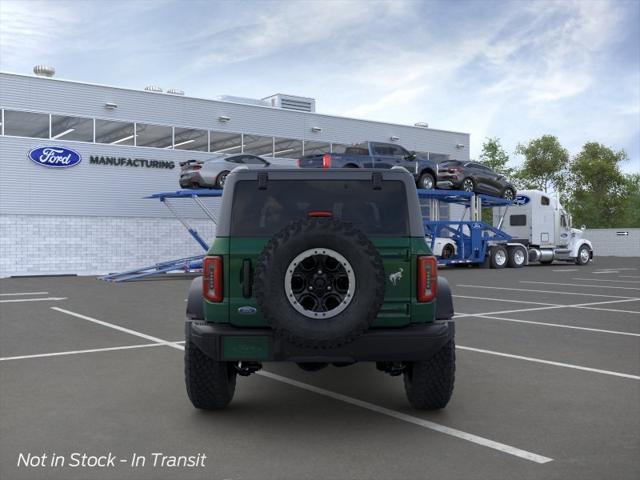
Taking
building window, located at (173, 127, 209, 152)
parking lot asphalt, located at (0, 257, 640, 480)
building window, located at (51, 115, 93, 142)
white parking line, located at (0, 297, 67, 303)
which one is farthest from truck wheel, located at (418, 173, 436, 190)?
parking lot asphalt, located at (0, 257, 640, 480)

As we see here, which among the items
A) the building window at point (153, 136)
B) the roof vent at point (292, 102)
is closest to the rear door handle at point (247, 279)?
the building window at point (153, 136)

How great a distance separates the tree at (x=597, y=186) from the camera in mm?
69062

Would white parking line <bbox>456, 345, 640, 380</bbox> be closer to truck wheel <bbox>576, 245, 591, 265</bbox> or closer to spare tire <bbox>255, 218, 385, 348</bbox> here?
spare tire <bbox>255, 218, 385, 348</bbox>

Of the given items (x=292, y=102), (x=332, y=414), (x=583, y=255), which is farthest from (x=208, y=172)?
(x=332, y=414)

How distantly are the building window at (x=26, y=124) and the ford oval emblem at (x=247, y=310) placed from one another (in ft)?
80.2

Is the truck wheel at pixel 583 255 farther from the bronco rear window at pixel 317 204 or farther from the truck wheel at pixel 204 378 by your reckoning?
the truck wheel at pixel 204 378

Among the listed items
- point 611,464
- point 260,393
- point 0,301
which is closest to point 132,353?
point 260,393

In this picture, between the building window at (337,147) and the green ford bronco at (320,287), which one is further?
the building window at (337,147)

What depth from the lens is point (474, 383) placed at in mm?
6344

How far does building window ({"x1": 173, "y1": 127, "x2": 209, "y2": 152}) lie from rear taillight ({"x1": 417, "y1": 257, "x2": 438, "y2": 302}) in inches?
1040

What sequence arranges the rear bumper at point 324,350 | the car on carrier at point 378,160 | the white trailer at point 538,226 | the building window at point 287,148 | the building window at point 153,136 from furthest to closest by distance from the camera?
the building window at point 287,148 → the white trailer at point 538,226 → the building window at point 153,136 → the car on carrier at point 378,160 → the rear bumper at point 324,350

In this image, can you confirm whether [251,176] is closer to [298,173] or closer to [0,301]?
[298,173]

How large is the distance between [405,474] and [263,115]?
98.2ft

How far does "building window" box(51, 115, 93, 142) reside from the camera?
2695cm
